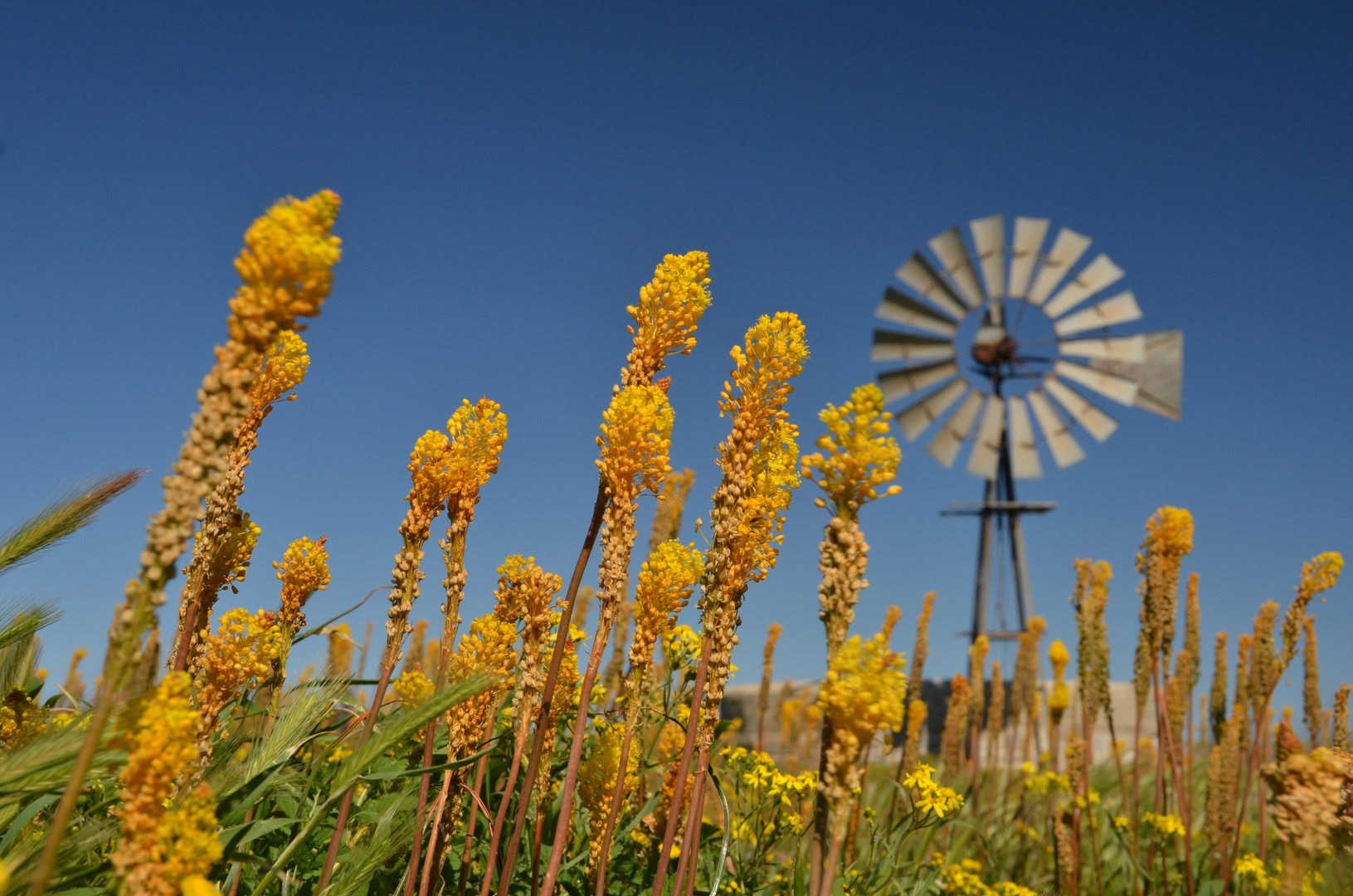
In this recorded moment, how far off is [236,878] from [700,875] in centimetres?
247

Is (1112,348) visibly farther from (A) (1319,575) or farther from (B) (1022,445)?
(A) (1319,575)

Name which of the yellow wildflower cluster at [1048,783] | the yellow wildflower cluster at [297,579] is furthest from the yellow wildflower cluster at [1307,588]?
the yellow wildflower cluster at [297,579]

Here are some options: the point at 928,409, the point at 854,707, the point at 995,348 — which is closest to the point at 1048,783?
the point at 854,707

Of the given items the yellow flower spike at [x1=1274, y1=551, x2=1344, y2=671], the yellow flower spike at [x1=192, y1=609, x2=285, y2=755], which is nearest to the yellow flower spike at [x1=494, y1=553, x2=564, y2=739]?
the yellow flower spike at [x1=192, y1=609, x2=285, y2=755]

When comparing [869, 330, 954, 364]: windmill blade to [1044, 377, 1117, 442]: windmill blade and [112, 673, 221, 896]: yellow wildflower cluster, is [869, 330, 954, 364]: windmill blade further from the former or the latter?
[112, 673, 221, 896]: yellow wildflower cluster

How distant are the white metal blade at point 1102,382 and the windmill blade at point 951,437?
267 centimetres

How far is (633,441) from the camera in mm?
2195

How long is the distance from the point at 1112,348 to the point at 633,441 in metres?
24.5

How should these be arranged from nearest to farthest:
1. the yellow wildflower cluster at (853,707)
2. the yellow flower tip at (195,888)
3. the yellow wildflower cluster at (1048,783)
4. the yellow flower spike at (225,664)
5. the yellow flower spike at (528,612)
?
1. the yellow flower tip at (195,888)
2. the yellow wildflower cluster at (853,707)
3. the yellow flower spike at (225,664)
4. the yellow flower spike at (528,612)
5. the yellow wildflower cluster at (1048,783)

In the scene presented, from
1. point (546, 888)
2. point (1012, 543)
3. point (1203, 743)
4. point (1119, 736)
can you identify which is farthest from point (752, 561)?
point (1012, 543)

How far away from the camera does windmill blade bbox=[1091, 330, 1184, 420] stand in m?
22.7

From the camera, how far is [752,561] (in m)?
2.32

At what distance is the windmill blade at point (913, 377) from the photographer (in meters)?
24.2

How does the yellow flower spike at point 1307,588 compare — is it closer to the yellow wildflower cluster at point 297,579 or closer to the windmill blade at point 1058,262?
the yellow wildflower cluster at point 297,579
